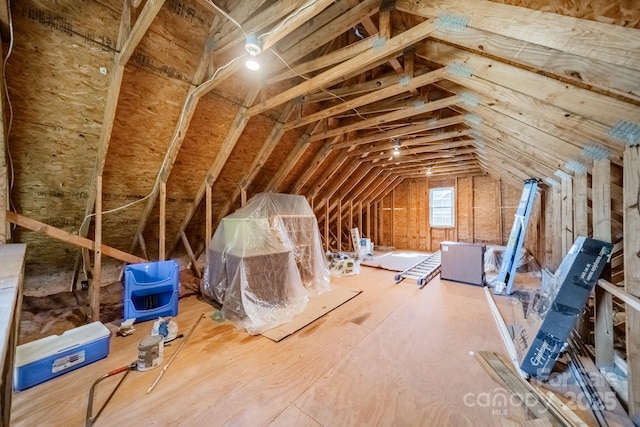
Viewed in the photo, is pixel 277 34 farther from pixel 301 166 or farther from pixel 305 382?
pixel 301 166

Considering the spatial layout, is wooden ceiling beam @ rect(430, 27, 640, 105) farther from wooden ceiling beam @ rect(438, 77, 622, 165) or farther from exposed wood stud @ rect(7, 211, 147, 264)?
exposed wood stud @ rect(7, 211, 147, 264)

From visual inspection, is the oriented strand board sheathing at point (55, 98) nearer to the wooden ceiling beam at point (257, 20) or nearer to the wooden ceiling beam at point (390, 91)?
the wooden ceiling beam at point (257, 20)

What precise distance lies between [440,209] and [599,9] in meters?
7.14

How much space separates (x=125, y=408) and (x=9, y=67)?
2.53m

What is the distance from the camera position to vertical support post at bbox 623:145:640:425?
1.36 m

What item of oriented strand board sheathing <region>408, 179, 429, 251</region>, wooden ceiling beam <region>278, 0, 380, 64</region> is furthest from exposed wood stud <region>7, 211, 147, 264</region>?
oriented strand board sheathing <region>408, 179, 429, 251</region>

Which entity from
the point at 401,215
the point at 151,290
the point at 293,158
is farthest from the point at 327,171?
the point at 401,215

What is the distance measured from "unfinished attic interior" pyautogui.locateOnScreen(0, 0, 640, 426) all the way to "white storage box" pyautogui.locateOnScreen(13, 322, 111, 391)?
15 mm

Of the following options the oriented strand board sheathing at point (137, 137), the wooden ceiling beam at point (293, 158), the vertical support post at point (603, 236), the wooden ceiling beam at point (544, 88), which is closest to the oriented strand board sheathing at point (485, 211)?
the vertical support post at point (603, 236)

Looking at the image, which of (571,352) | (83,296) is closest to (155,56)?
(83,296)

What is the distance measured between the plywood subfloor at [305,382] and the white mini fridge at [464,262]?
1574 millimetres

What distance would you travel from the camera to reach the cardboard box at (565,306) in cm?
174

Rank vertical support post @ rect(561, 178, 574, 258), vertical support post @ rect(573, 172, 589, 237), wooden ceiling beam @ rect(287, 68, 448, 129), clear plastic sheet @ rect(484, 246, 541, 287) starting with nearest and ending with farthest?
wooden ceiling beam @ rect(287, 68, 448, 129) < vertical support post @ rect(573, 172, 589, 237) < vertical support post @ rect(561, 178, 574, 258) < clear plastic sheet @ rect(484, 246, 541, 287)

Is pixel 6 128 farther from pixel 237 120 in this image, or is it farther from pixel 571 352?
pixel 571 352
